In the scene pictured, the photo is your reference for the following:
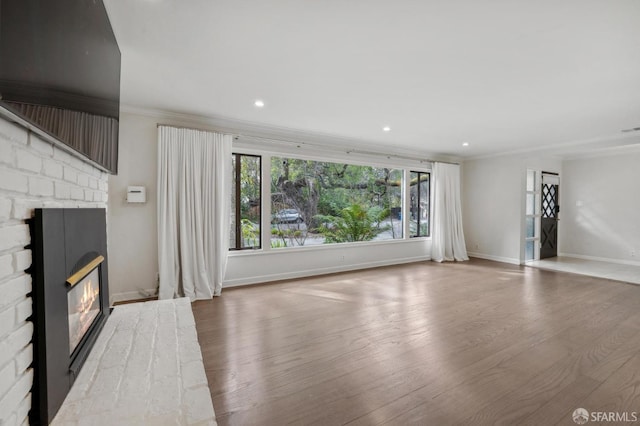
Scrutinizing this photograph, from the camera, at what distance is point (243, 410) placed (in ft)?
5.71

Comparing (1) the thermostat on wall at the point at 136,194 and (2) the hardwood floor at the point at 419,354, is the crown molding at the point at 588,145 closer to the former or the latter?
(2) the hardwood floor at the point at 419,354

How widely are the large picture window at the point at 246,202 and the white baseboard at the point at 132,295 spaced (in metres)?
1.17

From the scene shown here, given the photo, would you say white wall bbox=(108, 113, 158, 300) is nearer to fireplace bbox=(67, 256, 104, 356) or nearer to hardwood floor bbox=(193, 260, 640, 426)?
hardwood floor bbox=(193, 260, 640, 426)

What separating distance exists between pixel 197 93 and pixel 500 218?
6.32 m

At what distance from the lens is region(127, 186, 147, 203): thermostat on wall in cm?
354

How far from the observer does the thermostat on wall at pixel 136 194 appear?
3.54 metres

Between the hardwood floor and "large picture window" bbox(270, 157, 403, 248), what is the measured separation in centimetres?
175

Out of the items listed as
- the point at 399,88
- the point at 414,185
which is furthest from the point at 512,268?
the point at 399,88

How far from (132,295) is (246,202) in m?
1.90

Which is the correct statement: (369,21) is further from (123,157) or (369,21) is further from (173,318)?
(123,157)

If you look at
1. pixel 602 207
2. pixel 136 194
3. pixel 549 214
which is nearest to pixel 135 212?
pixel 136 194

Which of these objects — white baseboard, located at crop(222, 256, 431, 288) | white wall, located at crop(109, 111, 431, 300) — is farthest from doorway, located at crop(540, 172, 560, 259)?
white wall, located at crop(109, 111, 431, 300)

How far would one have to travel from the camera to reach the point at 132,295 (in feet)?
11.9

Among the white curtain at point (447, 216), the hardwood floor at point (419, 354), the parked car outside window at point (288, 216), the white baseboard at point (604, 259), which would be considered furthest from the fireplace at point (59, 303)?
the white baseboard at point (604, 259)
